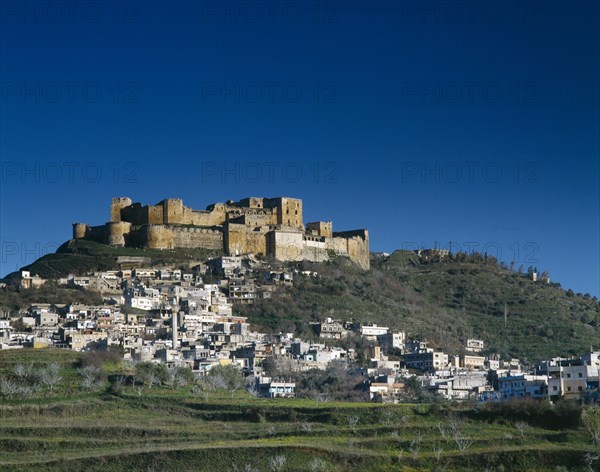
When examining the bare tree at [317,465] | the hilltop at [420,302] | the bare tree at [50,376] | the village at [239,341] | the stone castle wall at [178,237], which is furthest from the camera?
the stone castle wall at [178,237]

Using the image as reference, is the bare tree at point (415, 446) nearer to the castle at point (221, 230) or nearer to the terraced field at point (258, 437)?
the terraced field at point (258, 437)

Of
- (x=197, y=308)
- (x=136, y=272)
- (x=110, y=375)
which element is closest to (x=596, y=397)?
(x=110, y=375)

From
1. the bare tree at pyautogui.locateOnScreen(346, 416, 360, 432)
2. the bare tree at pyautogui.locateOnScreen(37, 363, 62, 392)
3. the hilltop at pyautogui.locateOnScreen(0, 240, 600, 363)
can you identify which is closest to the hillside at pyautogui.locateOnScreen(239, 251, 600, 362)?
the hilltop at pyautogui.locateOnScreen(0, 240, 600, 363)

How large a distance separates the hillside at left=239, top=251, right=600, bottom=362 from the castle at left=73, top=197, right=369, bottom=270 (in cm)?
284

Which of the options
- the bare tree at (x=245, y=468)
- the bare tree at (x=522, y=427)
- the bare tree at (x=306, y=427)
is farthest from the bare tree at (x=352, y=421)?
the bare tree at (x=245, y=468)

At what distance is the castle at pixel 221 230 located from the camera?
96562 mm

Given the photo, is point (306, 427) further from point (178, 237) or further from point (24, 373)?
point (178, 237)

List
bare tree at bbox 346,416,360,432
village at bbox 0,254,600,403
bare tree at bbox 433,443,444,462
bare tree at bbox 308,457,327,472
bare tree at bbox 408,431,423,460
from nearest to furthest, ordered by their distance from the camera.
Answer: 1. bare tree at bbox 308,457,327,472
2. bare tree at bbox 433,443,444,462
3. bare tree at bbox 408,431,423,460
4. bare tree at bbox 346,416,360,432
5. village at bbox 0,254,600,403

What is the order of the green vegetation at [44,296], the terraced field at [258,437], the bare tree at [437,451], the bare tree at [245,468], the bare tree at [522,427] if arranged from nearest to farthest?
the bare tree at [245,468] < the terraced field at [258,437] < the bare tree at [437,451] < the bare tree at [522,427] < the green vegetation at [44,296]

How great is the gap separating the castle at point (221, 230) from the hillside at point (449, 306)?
2.84 meters

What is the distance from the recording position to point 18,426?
52.4m

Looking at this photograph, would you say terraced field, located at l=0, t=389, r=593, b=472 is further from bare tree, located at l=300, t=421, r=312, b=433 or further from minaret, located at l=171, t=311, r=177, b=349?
minaret, located at l=171, t=311, r=177, b=349

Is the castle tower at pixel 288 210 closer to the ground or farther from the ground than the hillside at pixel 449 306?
farther from the ground

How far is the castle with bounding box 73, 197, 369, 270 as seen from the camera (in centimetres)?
9656
